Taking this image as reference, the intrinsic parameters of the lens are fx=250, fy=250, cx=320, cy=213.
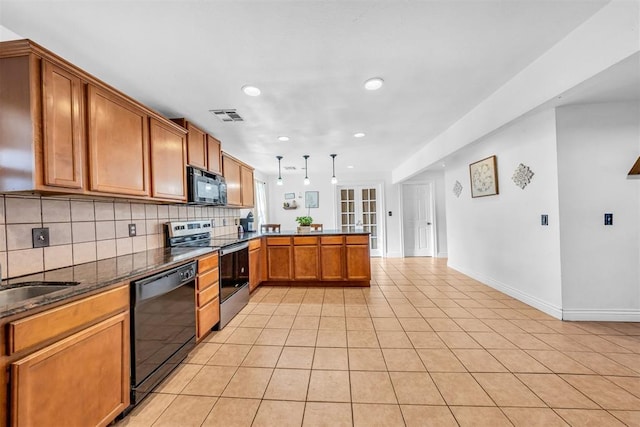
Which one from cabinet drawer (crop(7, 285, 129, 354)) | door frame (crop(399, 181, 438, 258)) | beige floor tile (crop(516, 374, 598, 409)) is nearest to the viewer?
cabinet drawer (crop(7, 285, 129, 354))

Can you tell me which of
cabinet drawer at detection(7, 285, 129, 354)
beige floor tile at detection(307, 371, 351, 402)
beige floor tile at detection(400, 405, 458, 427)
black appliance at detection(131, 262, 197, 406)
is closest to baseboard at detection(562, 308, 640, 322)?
beige floor tile at detection(400, 405, 458, 427)

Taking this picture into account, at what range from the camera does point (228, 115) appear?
9.39 ft

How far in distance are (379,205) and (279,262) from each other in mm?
3633

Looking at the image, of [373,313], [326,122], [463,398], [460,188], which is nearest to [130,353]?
[463,398]

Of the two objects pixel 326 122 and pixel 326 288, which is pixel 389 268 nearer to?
pixel 326 288

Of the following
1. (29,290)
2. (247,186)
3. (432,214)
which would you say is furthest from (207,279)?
(432,214)

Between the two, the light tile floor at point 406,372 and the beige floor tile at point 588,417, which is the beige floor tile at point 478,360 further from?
the beige floor tile at point 588,417

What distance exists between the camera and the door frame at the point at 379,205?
21.9ft

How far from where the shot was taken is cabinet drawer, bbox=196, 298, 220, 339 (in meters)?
2.21

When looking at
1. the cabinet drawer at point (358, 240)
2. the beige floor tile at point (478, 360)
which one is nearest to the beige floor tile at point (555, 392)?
the beige floor tile at point (478, 360)

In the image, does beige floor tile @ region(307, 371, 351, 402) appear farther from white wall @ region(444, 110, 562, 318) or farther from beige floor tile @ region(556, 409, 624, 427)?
white wall @ region(444, 110, 562, 318)

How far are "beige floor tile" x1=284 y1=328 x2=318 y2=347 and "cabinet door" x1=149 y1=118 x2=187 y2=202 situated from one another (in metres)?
1.77

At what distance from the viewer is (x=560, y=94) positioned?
1893 millimetres

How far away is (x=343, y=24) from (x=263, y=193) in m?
5.41
